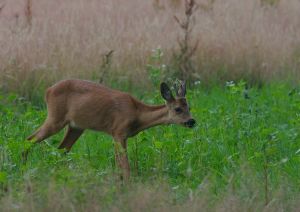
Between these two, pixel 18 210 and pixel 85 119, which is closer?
pixel 18 210

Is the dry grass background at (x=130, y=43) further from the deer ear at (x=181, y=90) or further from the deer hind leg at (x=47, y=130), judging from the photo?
the deer ear at (x=181, y=90)

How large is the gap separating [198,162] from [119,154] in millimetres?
864

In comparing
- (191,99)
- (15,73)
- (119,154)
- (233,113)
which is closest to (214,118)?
(233,113)

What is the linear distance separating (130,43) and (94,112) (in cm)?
435

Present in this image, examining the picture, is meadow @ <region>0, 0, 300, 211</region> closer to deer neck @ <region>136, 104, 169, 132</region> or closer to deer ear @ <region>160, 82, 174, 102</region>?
deer neck @ <region>136, 104, 169, 132</region>

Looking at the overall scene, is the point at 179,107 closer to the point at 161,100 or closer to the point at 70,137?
the point at 70,137

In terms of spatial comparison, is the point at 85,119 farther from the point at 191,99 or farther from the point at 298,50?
the point at 298,50

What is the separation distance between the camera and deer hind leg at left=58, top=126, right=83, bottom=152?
35.2 feet

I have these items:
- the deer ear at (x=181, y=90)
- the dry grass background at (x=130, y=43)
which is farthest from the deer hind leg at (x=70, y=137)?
the dry grass background at (x=130, y=43)

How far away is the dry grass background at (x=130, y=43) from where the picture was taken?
45.9 ft

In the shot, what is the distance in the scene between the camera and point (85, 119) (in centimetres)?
1066

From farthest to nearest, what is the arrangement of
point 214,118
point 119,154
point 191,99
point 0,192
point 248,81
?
point 248,81 < point 191,99 < point 214,118 < point 119,154 < point 0,192

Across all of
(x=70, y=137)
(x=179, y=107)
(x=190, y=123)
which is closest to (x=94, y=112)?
(x=70, y=137)

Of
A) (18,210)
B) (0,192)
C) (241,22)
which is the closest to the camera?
(18,210)
